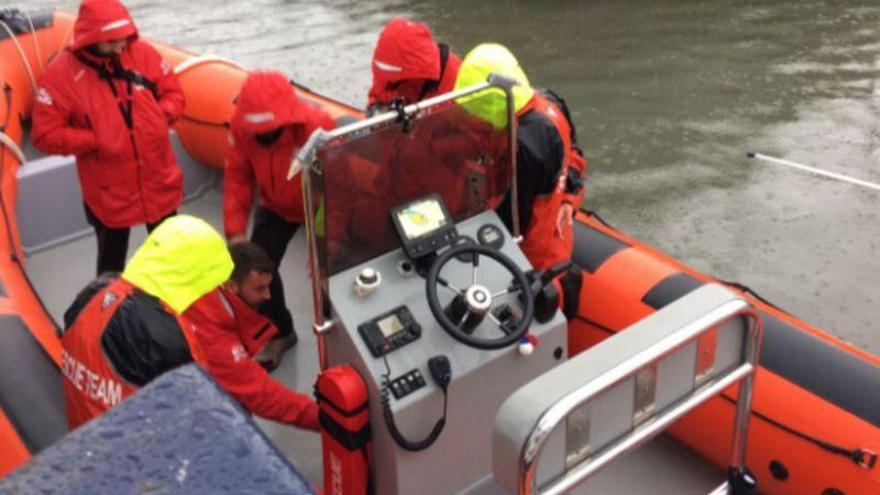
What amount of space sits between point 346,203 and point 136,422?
123 cm

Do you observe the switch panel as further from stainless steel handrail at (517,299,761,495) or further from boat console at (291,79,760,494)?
stainless steel handrail at (517,299,761,495)

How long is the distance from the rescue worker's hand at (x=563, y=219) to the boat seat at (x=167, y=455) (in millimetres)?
1741

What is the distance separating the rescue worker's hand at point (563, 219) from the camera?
249 cm

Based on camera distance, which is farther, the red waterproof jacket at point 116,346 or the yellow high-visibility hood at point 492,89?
the yellow high-visibility hood at point 492,89

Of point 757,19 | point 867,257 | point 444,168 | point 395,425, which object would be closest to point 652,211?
point 867,257

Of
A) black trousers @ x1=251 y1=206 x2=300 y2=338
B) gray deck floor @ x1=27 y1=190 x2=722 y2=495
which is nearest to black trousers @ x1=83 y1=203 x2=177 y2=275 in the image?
black trousers @ x1=251 y1=206 x2=300 y2=338

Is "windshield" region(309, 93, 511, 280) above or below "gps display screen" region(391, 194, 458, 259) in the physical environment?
above

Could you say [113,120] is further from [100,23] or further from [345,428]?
[345,428]

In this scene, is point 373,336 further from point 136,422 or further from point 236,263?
point 136,422

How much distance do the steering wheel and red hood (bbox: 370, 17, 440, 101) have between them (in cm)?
78

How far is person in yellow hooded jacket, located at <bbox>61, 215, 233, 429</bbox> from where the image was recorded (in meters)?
1.82

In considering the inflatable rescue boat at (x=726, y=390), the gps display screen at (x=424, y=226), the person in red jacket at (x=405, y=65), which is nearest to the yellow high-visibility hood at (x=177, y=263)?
the gps display screen at (x=424, y=226)

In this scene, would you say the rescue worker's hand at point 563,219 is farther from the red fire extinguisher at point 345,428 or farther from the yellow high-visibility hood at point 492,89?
the red fire extinguisher at point 345,428

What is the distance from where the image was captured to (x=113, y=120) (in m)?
2.88
